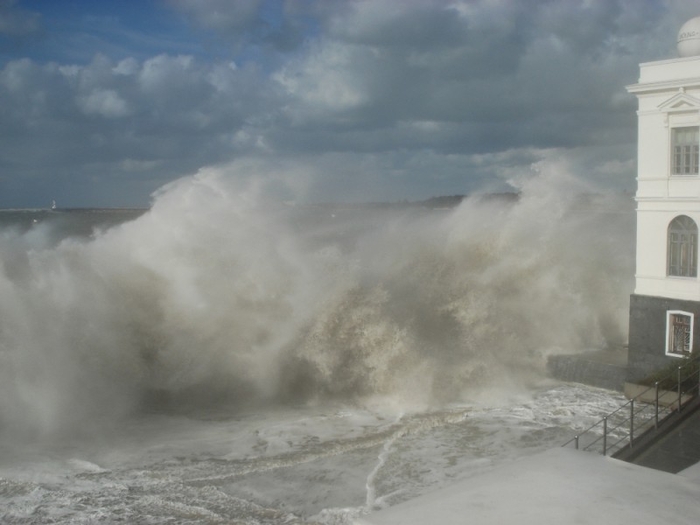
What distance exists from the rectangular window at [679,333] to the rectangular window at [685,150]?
323 cm

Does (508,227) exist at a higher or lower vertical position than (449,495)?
higher

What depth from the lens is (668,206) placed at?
615 inches

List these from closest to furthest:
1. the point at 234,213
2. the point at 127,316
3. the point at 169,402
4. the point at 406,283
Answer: the point at 169,402, the point at 127,316, the point at 234,213, the point at 406,283

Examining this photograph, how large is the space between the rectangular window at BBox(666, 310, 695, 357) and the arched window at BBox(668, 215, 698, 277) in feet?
3.14

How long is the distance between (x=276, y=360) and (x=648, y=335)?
9.08 meters

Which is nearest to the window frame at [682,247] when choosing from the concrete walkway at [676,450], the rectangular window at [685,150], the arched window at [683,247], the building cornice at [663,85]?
the arched window at [683,247]

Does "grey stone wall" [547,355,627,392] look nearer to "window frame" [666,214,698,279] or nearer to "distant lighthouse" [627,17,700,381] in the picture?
"distant lighthouse" [627,17,700,381]

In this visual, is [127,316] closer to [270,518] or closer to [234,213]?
[234,213]

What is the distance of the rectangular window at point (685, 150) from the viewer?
15.3 metres

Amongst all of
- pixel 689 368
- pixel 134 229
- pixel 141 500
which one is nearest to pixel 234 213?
pixel 134 229

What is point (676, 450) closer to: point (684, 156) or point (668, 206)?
point (668, 206)

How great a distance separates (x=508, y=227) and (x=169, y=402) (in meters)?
12.5

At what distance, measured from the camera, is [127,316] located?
57.1 feet

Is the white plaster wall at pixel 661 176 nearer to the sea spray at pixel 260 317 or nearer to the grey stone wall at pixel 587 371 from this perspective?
the grey stone wall at pixel 587 371
